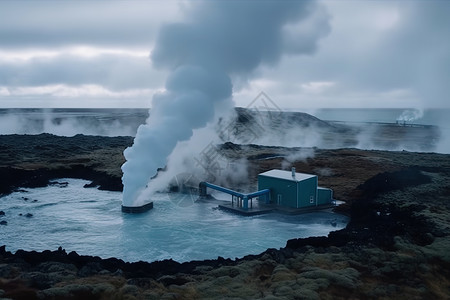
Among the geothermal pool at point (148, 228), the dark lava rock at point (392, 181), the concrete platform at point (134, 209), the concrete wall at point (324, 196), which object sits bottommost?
the geothermal pool at point (148, 228)

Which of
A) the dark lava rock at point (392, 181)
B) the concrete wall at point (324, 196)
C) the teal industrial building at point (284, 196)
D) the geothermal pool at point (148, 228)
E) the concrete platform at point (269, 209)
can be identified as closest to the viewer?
the geothermal pool at point (148, 228)

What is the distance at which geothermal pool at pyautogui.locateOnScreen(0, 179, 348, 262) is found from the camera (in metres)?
31.2

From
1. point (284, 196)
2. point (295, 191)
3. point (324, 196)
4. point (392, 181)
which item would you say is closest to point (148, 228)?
point (284, 196)

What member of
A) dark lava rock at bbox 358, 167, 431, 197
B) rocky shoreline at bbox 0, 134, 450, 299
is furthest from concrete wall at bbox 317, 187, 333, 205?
dark lava rock at bbox 358, 167, 431, 197

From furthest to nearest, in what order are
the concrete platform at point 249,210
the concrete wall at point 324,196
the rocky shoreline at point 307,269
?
the concrete wall at point 324,196, the concrete platform at point 249,210, the rocky shoreline at point 307,269

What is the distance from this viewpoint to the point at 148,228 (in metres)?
36.4

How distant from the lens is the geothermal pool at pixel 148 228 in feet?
102

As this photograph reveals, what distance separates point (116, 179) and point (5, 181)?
46.3 feet

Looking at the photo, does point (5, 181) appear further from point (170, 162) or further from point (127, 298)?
point (127, 298)

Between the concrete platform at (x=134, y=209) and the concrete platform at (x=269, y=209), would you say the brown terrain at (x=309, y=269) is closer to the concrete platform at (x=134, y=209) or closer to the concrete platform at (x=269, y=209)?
the concrete platform at (x=269, y=209)

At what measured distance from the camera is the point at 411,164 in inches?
2450

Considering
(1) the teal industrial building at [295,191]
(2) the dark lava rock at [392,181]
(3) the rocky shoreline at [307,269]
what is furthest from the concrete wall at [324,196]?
(2) the dark lava rock at [392,181]

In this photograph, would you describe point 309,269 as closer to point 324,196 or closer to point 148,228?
point 148,228

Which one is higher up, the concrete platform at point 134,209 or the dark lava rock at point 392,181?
the dark lava rock at point 392,181
